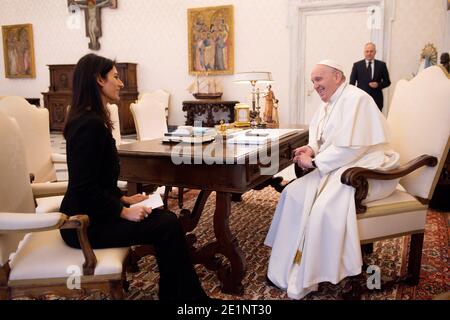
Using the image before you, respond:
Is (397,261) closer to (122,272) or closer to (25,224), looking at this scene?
(122,272)

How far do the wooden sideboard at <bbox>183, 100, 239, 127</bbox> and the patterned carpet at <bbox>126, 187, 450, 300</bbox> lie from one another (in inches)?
197

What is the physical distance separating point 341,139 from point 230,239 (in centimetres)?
96

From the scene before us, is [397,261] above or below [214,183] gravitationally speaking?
below

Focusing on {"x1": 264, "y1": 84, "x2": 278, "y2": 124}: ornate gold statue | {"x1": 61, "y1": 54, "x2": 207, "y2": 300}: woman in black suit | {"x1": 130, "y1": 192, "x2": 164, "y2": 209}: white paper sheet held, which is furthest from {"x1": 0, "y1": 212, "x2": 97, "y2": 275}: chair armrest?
{"x1": 264, "y1": 84, "x2": 278, "y2": 124}: ornate gold statue

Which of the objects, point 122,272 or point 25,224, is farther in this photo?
point 122,272

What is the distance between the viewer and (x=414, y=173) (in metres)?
2.89

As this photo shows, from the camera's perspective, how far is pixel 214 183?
256 centimetres

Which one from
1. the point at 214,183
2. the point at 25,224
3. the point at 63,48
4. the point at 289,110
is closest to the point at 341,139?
the point at 214,183

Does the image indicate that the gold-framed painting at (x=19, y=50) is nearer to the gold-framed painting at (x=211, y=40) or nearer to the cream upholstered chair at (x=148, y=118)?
the gold-framed painting at (x=211, y=40)

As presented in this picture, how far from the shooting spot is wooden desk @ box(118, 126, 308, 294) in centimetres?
251

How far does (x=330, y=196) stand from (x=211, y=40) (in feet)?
24.7

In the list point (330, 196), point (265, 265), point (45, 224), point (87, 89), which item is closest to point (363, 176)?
point (330, 196)

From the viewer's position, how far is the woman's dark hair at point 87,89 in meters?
2.04

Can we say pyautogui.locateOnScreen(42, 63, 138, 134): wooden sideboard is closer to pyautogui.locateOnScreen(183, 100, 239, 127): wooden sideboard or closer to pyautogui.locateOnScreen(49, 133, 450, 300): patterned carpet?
pyautogui.locateOnScreen(183, 100, 239, 127): wooden sideboard
